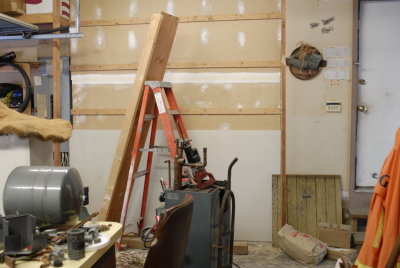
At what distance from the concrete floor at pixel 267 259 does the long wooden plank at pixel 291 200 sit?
0.98ft

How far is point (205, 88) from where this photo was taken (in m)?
3.63

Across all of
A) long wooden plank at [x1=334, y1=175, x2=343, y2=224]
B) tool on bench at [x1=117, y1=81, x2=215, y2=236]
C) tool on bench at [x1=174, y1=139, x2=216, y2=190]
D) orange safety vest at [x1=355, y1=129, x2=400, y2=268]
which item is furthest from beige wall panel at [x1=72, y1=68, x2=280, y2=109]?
orange safety vest at [x1=355, y1=129, x2=400, y2=268]

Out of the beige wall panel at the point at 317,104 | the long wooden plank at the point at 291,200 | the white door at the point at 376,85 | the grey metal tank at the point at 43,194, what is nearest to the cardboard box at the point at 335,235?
the long wooden plank at the point at 291,200

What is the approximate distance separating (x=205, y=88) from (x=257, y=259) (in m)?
1.62

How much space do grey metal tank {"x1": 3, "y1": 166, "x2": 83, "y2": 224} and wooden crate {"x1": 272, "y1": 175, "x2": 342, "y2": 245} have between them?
248cm

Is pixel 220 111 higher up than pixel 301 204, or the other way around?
pixel 220 111

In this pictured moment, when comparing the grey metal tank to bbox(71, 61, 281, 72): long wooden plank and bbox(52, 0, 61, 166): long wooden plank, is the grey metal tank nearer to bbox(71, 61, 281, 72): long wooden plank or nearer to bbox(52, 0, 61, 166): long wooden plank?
bbox(52, 0, 61, 166): long wooden plank

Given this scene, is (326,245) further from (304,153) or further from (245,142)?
(245,142)

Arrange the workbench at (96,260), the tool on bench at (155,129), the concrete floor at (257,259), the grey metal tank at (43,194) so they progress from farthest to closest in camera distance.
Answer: the concrete floor at (257,259) → the tool on bench at (155,129) → the grey metal tank at (43,194) → the workbench at (96,260)

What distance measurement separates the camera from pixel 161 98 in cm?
305

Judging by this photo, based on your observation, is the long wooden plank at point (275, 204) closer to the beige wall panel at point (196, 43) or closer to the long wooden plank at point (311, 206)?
the long wooden plank at point (311, 206)

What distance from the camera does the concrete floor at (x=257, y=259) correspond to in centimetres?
294

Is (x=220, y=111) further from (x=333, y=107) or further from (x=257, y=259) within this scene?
(x=257, y=259)

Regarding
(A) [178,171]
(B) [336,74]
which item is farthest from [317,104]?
(A) [178,171]
